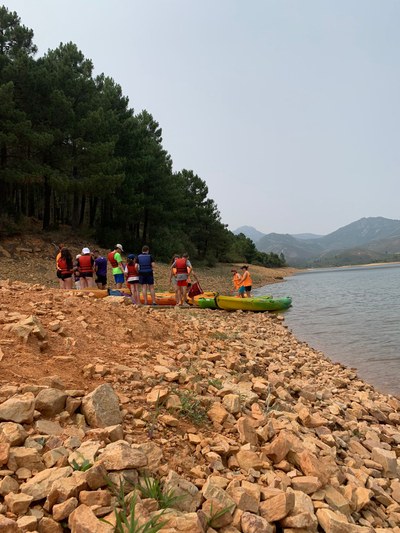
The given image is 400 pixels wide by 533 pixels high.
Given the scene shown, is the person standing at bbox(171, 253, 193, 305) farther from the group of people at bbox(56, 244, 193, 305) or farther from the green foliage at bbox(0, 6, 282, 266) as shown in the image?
the green foliage at bbox(0, 6, 282, 266)

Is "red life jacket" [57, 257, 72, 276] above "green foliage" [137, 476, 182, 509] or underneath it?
above

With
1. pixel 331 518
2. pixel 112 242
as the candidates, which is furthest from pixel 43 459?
pixel 112 242

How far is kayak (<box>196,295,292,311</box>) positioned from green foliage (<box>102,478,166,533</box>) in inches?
592

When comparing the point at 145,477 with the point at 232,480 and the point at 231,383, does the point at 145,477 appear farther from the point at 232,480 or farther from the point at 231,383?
the point at 231,383

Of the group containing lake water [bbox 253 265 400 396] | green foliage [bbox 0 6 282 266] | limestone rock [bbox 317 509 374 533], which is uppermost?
green foliage [bbox 0 6 282 266]

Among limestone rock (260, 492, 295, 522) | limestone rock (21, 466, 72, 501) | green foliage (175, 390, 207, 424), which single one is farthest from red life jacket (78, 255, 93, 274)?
limestone rock (260, 492, 295, 522)

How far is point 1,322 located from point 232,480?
3.97m

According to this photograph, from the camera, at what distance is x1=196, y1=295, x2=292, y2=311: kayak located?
17.9 metres

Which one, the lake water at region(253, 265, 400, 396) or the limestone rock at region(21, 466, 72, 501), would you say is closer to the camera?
the limestone rock at region(21, 466, 72, 501)

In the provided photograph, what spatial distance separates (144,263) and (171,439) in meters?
10.3

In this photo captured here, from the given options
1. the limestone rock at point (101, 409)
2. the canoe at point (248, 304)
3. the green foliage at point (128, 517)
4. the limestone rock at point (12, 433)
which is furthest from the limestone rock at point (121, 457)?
the canoe at point (248, 304)

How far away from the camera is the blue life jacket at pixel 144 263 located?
13680 millimetres

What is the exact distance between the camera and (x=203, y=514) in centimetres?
287

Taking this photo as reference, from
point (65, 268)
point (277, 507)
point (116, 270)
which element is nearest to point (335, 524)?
point (277, 507)
